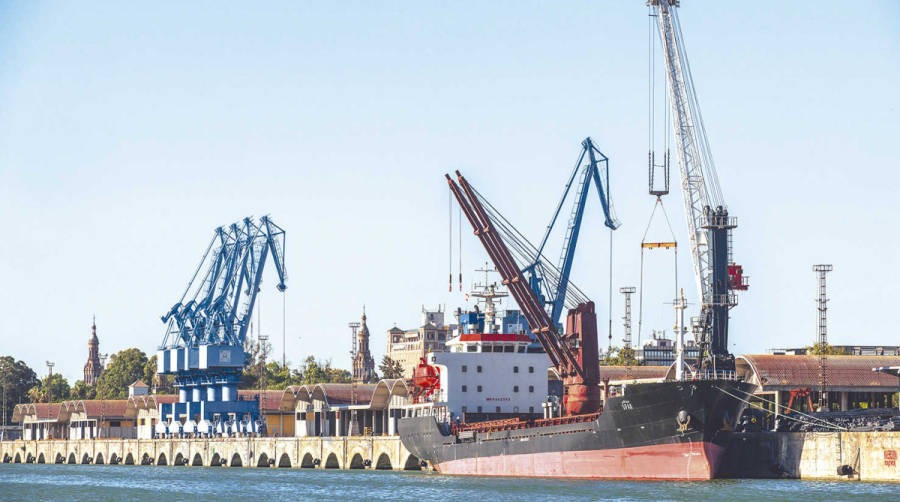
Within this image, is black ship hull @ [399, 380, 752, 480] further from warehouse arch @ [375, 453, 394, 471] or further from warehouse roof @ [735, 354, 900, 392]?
warehouse roof @ [735, 354, 900, 392]

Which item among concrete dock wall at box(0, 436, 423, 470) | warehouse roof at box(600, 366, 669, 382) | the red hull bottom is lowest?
concrete dock wall at box(0, 436, 423, 470)

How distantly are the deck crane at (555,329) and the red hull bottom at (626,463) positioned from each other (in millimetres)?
8326


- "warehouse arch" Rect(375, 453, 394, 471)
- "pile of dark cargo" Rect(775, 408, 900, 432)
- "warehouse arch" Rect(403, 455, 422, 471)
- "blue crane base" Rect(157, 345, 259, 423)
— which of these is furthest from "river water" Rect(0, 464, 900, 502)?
"blue crane base" Rect(157, 345, 259, 423)

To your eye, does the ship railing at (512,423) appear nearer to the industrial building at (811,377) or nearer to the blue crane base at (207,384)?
the industrial building at (811,377)

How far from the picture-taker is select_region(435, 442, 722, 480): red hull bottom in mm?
68312

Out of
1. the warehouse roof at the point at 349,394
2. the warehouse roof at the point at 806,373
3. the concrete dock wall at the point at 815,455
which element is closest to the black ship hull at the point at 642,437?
the concrete dock wall at the point at 815,455

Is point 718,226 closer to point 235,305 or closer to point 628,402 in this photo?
point 628,402

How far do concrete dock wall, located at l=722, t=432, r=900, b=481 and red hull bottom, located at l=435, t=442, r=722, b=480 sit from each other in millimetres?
2582

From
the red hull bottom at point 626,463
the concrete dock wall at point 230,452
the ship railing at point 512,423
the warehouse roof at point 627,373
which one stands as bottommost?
the concrete dock wall at point 230,452

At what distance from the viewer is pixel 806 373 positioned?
99.0 m

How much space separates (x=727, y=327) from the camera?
101 meters

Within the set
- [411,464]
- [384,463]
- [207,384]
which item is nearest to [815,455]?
[411,464]

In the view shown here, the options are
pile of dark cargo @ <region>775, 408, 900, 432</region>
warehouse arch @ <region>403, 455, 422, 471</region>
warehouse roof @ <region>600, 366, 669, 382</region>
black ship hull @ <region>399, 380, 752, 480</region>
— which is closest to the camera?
black ship hull @ <region>399, 380, 752, 480</region>

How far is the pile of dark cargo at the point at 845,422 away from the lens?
72250 millimetres
